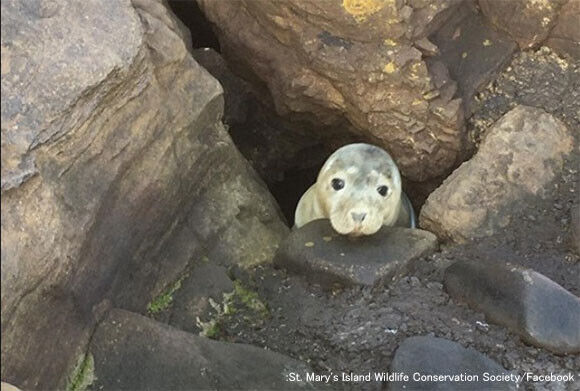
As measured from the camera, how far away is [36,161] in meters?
2.58

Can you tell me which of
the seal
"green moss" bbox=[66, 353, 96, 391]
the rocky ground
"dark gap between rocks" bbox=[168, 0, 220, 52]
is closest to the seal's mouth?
the seal

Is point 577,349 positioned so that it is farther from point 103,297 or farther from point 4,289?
point 4,289

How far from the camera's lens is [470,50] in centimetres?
417

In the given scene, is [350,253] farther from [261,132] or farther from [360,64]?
[261,132]

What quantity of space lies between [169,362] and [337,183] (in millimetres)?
1262

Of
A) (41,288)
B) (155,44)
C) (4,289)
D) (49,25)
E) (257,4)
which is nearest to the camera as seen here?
(4,289)

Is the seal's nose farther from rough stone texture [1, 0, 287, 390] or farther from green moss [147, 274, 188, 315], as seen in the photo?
green moss [147, 274, 188, 315]

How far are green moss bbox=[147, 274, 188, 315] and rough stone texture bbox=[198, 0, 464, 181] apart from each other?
1.35 meters

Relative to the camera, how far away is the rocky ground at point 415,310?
3078 millimetres

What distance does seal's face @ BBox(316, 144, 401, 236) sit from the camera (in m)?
3.48

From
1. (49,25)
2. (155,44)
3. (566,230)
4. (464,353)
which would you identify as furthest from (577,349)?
(49,25)

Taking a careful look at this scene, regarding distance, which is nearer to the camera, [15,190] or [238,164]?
[15,190]

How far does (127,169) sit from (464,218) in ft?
4.90

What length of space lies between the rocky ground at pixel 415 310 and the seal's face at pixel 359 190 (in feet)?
0.89
